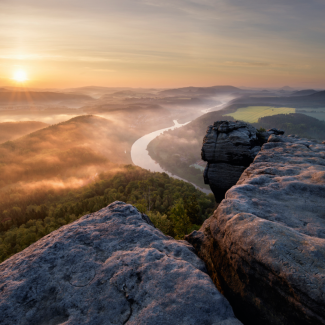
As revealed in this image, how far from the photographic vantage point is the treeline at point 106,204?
50125 millimetres

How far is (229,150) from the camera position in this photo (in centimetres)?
2531

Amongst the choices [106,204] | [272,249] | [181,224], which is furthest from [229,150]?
[106,204]

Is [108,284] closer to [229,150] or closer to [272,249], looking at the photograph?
[272,249]

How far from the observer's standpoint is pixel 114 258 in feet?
24.5

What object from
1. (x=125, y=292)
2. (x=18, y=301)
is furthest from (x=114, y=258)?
(x=18, y=301)

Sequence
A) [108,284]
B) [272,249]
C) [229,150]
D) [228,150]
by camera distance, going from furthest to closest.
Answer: [228,150], [229,150], [108,284], [272,249]

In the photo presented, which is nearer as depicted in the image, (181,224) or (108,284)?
(108,284)

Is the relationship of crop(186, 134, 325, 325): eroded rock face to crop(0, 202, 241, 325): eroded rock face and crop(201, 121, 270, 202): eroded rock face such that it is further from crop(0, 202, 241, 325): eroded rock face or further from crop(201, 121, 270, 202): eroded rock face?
crop(201, 121, 270, 202): eroded rock face

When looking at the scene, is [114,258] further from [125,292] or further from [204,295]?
[204,295]

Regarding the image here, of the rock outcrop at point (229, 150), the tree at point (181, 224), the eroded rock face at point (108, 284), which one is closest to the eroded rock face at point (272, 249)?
the eroded rock face at point (108, 284)

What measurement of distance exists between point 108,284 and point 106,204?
96359mm

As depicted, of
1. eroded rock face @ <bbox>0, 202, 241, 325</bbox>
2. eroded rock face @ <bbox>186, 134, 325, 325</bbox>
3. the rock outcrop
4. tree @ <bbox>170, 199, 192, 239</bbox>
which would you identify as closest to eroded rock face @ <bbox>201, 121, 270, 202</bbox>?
the rock outcrop

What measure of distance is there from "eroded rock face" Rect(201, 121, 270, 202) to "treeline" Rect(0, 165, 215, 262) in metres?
18.4

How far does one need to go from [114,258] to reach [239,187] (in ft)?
22.0
